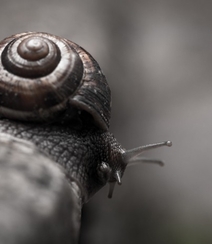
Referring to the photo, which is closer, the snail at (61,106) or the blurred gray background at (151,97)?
the snail at (61,106)

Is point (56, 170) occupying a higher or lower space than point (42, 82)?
lower

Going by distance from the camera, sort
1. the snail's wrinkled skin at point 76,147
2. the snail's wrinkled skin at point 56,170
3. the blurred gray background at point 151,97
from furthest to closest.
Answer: the blurred gray background at point 151,97
the snail's wrinkled skin at point 76,147
the snail's wrinkled skin at point 56,170

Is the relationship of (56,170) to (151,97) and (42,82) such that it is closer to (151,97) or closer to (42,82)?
(42,82)

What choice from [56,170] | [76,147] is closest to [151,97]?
[76,147]

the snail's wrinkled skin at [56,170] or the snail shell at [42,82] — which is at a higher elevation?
the snail shell at [42,82]

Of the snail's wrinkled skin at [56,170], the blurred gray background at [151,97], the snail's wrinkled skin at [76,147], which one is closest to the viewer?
the snail's wrinkled skin at [56,170]

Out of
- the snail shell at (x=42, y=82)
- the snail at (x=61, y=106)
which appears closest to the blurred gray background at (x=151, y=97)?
the snail at (x=61, y=106)

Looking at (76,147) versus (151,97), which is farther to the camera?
(151,97)

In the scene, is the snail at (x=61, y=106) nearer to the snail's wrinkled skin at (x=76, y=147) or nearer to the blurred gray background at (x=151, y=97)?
the snail's wrinkled skin at (x=76, y=147)

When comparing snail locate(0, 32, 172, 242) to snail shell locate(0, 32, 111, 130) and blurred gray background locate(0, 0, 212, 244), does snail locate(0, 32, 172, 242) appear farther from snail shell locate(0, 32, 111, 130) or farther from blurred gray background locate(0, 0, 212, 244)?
blurred gray background locate(0, 0, 212, 244)
